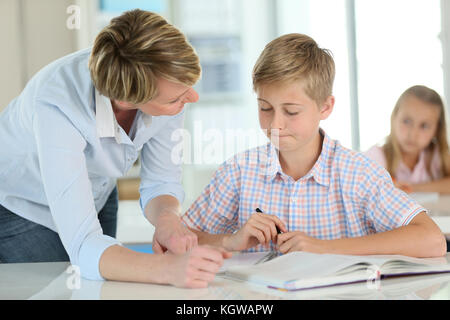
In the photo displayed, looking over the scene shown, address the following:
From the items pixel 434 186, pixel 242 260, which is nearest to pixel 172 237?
pixel 242 260

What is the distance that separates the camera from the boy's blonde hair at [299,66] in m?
1.31

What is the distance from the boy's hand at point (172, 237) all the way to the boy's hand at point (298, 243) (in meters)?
0.16

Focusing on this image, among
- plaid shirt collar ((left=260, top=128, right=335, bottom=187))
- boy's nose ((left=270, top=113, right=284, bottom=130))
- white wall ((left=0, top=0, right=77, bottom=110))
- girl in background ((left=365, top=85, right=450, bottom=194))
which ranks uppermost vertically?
white wall ((left=0, top=0, right=77, bottom=110))

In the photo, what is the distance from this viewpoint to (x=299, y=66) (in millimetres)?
1322

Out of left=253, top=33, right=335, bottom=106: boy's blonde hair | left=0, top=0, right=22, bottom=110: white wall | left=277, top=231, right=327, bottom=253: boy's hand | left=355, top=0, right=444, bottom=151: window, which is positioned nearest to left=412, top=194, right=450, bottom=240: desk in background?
left=253, top=33, right=335, bottom=106: boy's blonde hair

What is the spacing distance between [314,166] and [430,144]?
4.68 ft

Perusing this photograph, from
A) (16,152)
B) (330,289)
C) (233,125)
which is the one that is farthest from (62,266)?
(233,125)

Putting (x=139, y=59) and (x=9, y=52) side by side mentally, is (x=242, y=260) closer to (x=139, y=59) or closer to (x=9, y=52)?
(x=139, y=59)

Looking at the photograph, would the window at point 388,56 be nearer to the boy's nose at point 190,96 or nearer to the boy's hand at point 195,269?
the boy's nose at point 190,96

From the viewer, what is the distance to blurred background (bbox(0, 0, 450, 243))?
4.38 meters

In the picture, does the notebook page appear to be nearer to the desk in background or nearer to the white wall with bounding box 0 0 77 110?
the desk in background

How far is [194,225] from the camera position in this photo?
140cm
